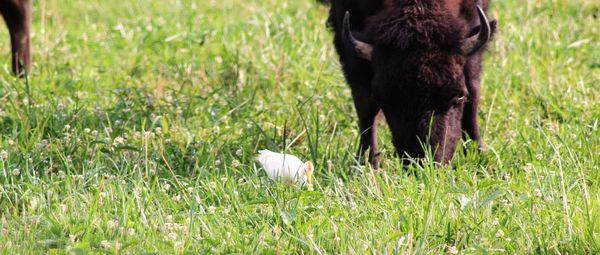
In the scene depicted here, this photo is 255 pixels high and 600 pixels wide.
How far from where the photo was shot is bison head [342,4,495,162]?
17.4ft

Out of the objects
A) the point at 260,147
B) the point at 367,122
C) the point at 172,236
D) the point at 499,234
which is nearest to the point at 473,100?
the point at 367,122

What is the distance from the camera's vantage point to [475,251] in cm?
429

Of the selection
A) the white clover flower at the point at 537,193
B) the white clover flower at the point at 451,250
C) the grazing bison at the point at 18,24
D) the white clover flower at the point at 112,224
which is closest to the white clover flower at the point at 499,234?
the white clover flower at the point at 451,250

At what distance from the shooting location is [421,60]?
529cm

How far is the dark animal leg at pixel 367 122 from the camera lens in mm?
5965

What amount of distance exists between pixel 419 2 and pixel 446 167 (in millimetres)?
911

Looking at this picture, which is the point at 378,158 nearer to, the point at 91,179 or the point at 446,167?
the point at 446,167

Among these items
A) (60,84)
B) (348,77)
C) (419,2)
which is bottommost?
(60,84)

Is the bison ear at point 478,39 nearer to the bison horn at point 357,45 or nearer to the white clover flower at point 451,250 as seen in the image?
the bison horn at point 357,45

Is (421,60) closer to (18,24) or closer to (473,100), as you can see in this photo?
(473,100)

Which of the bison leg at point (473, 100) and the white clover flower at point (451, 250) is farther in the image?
the bison leg at point (473, 100)

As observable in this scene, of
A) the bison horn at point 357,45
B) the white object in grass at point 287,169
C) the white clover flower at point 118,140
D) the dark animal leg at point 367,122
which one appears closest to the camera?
the white object in grass at point 287,169

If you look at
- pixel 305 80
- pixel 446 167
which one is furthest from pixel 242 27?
pixel 446 167

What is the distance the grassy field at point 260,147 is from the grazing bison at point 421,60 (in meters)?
0.20
